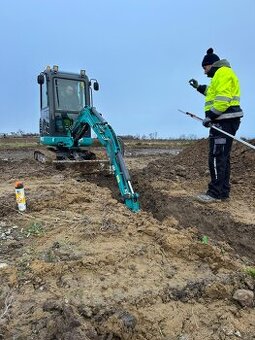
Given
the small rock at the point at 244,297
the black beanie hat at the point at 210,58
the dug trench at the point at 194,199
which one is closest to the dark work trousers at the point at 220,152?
the dug trench at the point at 194,199

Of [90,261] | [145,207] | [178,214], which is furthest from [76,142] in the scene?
[90,261]

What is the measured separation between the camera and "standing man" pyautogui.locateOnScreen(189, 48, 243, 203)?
6824 mm

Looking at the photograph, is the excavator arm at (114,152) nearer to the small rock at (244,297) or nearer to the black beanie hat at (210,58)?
the black beanie hat at (210,58)

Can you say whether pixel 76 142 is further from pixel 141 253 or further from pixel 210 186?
pixel 141 253

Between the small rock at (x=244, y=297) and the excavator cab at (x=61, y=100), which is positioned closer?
the small rock at (x=244, y=297)

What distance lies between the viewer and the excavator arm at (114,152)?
Result: 626 cm

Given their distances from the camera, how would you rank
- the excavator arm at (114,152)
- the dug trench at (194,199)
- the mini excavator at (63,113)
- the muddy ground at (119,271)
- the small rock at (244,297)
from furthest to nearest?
the mini excavator at (63,113)
the excavator arm at (114,152)
the dug trench at (194,199)
the small rock at (244,297)
the muddy ground at (119,271)

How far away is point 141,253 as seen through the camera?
4.30m

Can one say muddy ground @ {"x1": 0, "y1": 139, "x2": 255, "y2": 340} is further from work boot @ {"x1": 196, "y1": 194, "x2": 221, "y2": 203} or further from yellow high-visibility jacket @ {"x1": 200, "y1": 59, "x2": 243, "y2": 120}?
yellow high-visibility jacket @ {"x1": 200, "y1": 59, "x2": 243, "y2": 120}

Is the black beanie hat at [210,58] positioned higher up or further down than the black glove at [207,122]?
higher up

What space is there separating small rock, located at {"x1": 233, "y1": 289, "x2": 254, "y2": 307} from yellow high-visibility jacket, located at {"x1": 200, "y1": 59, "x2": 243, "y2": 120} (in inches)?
147

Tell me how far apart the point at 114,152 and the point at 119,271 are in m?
3.47

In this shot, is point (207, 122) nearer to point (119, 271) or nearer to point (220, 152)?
point (220, 152)

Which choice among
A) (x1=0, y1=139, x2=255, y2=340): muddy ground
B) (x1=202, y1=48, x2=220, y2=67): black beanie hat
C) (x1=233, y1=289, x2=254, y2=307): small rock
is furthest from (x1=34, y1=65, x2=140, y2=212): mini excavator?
(x1=233, y1=289, x2=254, y2=307): small rock
